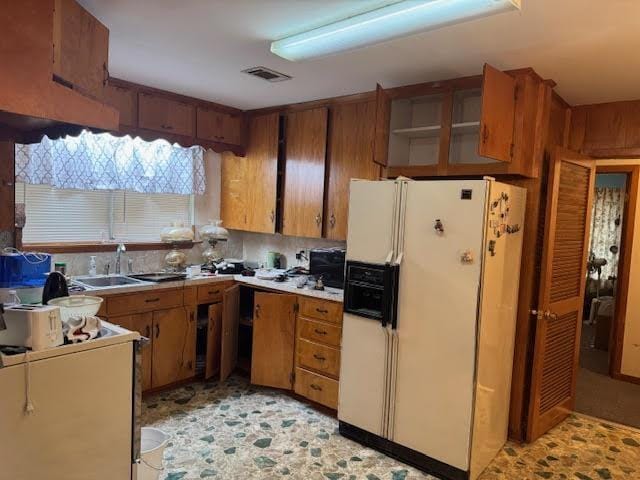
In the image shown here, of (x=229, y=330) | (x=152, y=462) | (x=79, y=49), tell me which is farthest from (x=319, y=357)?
(x=79, y=49)

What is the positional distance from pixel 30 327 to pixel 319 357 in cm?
209

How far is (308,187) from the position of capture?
3879 millimetres

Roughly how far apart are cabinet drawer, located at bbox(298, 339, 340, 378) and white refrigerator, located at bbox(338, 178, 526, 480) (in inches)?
9.3

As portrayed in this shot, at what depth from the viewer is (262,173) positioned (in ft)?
13.8

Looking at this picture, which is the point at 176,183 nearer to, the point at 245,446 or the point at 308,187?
the point at 308,187

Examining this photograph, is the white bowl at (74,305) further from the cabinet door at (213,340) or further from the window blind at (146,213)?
the window blind at (146,213)

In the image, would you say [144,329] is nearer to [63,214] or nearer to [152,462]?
[63,214]

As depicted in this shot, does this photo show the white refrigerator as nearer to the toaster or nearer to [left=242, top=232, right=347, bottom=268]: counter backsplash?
[left=242, top=232, right=347, bottom=268]: counter backsplash

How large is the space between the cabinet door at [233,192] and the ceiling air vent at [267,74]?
1303 mm

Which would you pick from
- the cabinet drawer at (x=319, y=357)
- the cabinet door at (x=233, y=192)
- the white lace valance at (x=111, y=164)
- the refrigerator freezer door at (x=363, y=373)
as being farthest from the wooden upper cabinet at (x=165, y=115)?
the refrigerator freezer door at (x=363, y=373)

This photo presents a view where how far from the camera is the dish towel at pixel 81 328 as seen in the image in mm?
1730

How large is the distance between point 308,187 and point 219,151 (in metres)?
0.98

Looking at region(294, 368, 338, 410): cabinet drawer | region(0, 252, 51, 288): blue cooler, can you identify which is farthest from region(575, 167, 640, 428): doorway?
region(0, 252, 51, 288): blue cooler

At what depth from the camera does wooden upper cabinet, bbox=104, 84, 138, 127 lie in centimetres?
343
